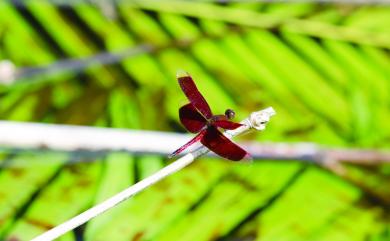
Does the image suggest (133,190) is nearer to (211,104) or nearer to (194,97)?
(194,97)

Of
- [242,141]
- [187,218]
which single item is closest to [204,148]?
[187,218]

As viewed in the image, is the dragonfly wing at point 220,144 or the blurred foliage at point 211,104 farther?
the blurred foliage at point 211,104

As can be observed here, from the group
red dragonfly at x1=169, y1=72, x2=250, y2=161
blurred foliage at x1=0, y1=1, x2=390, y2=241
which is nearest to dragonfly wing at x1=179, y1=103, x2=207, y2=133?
red dragonfly at x1=169, y1=72, x2=250, y2=161

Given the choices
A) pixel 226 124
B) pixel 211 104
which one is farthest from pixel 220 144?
pixel 211 104

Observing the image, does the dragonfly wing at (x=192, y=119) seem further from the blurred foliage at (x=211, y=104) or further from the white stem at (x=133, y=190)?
the blurred foliage at (x=211, y=104)

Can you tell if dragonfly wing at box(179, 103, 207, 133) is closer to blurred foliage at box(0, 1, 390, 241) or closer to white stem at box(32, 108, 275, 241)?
white stem at box(32, 108, 275, 241)

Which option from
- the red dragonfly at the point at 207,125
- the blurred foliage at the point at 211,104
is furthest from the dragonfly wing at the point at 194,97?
the blurred foliage at the point at 211,104

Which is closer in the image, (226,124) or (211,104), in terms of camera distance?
(226,124)
